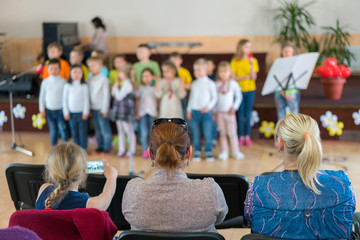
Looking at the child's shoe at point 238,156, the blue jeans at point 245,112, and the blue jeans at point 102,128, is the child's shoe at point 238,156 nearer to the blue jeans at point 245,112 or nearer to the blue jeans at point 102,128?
the blue jeans at point 245,112

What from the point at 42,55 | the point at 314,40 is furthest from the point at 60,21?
the point at 314,40

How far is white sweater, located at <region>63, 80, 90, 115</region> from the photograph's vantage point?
5.48 metres

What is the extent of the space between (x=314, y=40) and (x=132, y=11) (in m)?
3.77

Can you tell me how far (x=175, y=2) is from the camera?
9.70 meters

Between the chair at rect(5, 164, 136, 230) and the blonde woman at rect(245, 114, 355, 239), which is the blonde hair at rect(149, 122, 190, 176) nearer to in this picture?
the blonde woman at rect(245, 114, 355, 239)

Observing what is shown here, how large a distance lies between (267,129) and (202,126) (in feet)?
3.94

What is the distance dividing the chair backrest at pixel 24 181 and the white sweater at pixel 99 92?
2.70 metres

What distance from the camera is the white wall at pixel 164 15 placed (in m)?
9.16

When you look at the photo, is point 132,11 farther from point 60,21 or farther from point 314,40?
point 314,40

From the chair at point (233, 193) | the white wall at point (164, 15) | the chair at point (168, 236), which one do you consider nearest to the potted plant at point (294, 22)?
the white wall at point (164, 15)

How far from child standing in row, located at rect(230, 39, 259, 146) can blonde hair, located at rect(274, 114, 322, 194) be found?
3.80 meters

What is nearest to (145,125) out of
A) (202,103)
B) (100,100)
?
(100,100)

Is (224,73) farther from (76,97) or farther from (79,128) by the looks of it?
(79,128)

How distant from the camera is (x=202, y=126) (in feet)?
17.7
